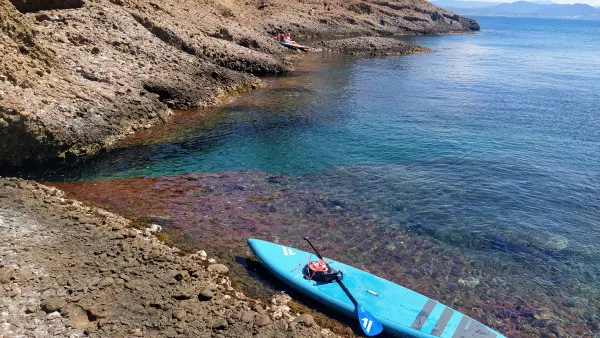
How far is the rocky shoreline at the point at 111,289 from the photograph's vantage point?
8.37 m

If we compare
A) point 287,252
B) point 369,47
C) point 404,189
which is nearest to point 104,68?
point 287,252

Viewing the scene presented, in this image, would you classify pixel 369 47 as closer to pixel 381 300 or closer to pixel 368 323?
pixel 381 300

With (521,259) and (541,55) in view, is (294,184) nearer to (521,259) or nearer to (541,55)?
(521,259)

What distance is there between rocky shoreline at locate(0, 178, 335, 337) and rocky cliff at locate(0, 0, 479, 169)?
17.7 ft

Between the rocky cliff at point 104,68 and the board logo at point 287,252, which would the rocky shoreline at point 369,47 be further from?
the board logo at point 287,252

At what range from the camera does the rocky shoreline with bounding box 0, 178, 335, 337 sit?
8367mm

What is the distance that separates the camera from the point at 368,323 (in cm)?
964

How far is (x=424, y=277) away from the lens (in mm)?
11758

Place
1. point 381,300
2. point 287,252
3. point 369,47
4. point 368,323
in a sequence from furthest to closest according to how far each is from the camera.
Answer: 1. point 369,47
2. point 287,252
3. point 381,300
4. point 368,323

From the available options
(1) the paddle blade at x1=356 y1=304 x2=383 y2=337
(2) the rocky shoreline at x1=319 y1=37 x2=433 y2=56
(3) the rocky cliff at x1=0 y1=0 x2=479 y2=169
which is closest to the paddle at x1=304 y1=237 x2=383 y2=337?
(1) the paddle blade at x1=356 y1=304 x2=383 y2=337

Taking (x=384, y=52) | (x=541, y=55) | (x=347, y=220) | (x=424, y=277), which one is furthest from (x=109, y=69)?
(x=541, y=55)

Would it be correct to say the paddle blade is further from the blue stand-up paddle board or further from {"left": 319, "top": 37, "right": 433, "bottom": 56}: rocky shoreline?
{"left": 319, "top": 37, "right": 433, "bottom": 56}: rocky shoreline

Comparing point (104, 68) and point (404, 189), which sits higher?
point (104, 68)

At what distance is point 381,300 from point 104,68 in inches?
721
